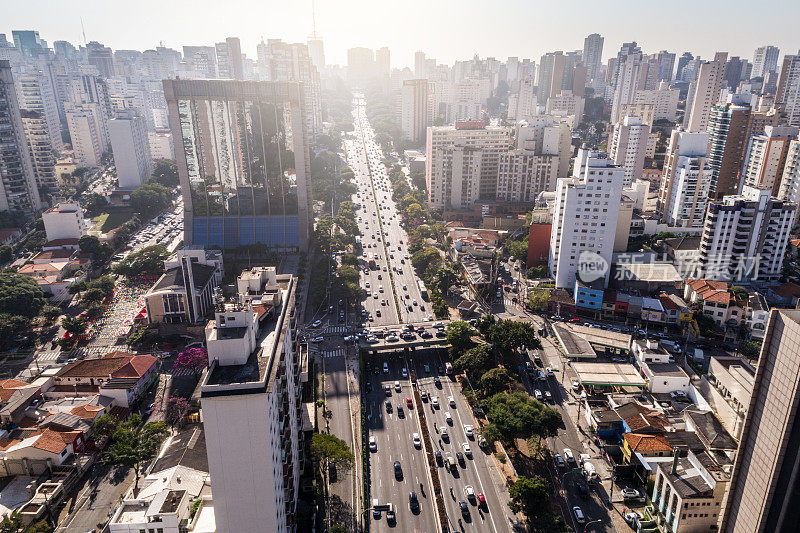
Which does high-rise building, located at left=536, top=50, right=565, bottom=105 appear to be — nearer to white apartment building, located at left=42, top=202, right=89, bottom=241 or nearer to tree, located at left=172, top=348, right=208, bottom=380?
white apartment building, located at left=42, top=202, right=89, bottom=241

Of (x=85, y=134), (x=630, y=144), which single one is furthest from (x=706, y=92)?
(x=85, y=134)

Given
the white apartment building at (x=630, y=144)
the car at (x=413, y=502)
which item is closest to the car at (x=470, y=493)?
the car at (x=413, y=502)

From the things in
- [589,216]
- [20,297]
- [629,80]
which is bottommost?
[20,297]

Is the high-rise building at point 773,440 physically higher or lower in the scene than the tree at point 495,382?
higher

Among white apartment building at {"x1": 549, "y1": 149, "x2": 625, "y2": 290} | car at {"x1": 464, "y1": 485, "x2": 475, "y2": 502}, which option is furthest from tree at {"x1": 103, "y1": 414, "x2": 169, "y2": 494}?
white apartment building at {"x1": 549, "y1": 149, "x2": 625, "y2": 290}

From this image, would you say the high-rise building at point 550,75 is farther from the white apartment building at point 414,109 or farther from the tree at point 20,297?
the tree at point 20,297

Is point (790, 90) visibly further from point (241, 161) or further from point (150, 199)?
point (150, 199)
